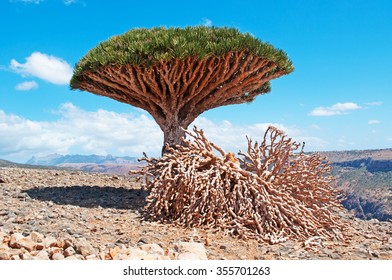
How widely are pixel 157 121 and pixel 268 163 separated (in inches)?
121

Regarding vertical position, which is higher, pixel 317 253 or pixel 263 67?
pixel 263 67

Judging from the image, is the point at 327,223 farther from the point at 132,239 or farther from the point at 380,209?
the point at 380,209

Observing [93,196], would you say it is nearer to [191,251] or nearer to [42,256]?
[191,251]

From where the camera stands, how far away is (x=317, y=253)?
18.0 ft

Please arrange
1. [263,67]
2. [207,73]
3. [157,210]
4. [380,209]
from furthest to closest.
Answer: [380,209] < [263,67] < [207,73] < [157,210]

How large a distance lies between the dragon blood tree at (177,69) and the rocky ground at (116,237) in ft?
7.30

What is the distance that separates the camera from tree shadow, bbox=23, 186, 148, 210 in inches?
311

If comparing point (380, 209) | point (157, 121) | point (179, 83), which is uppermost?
point (179, 83)

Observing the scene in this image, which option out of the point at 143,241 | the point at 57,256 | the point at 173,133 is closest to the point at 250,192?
the point at 143,241

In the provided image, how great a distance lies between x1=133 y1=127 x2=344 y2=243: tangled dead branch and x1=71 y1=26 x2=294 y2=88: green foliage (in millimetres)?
1625

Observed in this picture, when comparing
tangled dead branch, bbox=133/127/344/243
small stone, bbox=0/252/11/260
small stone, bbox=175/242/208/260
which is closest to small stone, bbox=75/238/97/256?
small stone, bbox=0/252/11/260

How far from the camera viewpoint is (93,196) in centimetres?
867

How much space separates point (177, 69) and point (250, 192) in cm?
298

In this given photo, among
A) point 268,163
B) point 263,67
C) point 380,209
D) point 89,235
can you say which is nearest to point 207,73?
point 263,67
